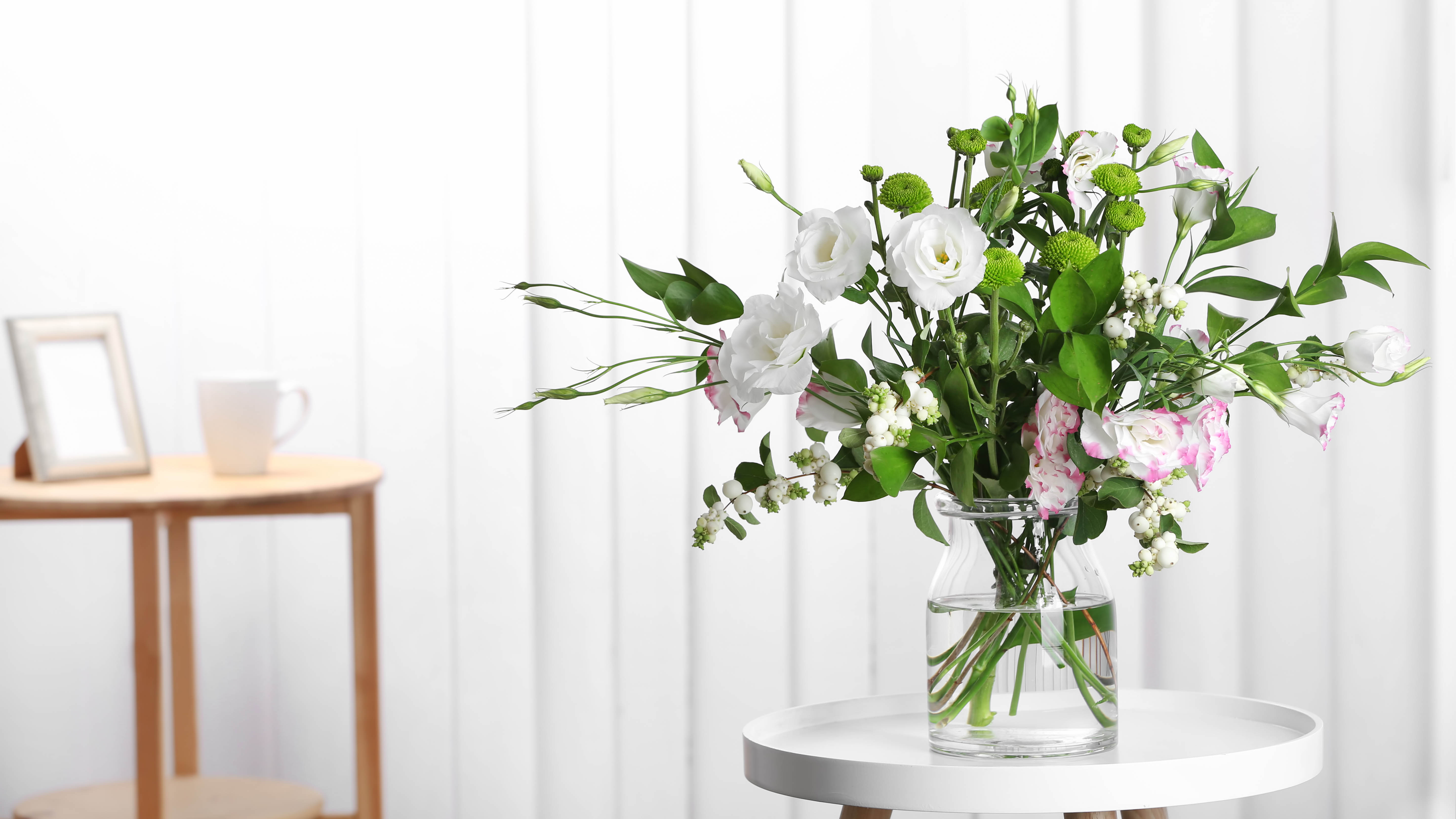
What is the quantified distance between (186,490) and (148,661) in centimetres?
18

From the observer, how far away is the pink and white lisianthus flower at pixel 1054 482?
759 millimetres

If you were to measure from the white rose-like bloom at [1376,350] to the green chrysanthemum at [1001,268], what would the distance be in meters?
0.20

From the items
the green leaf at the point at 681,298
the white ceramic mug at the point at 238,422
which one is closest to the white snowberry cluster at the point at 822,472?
the green leaf at the point at 681,298

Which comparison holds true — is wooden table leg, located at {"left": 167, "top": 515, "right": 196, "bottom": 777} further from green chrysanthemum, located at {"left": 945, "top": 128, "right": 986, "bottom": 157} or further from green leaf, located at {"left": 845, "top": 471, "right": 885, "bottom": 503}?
green chrysanthemum, located at {"left": 945, "top": 128, "right": 986, "bottom": 157}

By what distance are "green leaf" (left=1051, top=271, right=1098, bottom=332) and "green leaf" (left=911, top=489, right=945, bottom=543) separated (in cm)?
17

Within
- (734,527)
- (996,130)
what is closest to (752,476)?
(734,527)

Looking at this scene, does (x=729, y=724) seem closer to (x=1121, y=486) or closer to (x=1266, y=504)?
(x=1266, y=504)

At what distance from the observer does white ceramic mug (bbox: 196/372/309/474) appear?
1.42 meters

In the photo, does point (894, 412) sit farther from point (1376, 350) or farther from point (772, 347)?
point (1376, 350)

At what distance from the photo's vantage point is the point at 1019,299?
752 millimetres

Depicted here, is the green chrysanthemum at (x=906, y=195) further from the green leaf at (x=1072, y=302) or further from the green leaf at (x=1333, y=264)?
the green leaf at (x=1333, y=264)

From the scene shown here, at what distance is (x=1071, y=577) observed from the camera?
2.69 ft

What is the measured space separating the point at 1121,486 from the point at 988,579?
112 mm

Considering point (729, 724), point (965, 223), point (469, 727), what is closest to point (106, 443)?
point (469, 727)
